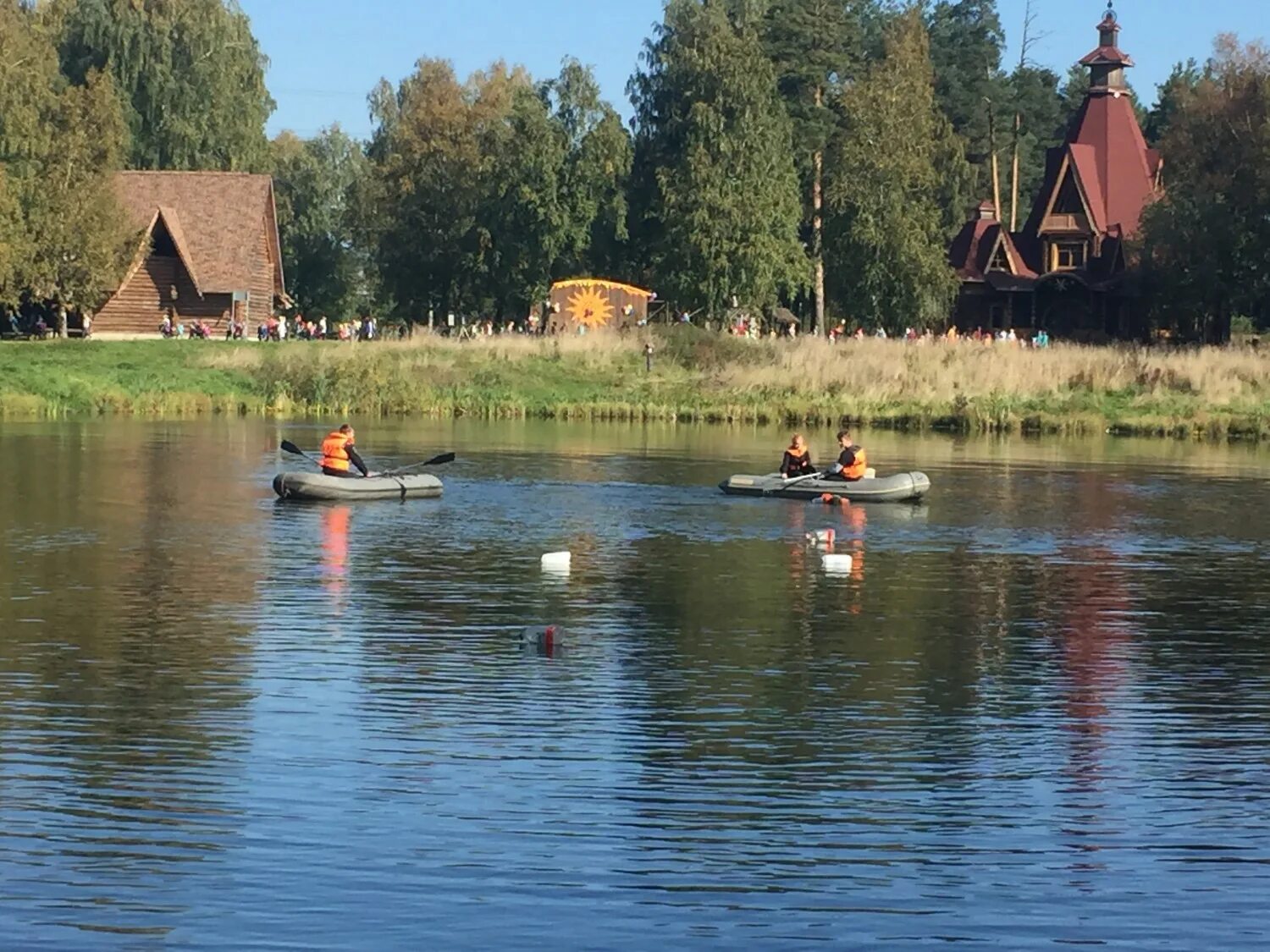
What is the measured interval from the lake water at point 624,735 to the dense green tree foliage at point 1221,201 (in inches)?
1695

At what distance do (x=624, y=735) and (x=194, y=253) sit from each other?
68.9 meters

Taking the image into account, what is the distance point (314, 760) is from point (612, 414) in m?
46.3

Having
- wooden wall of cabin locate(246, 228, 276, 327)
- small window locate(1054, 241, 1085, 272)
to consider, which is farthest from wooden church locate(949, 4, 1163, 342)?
wooden wall of cabin locate(246, 228, 276, 327)

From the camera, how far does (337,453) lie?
123 ft

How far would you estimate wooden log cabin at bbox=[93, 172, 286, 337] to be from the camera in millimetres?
81062

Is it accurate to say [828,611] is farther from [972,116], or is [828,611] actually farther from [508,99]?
[972,116]

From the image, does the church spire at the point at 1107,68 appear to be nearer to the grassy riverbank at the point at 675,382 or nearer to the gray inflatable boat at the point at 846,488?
the grassy riverbank at the point at 675,382

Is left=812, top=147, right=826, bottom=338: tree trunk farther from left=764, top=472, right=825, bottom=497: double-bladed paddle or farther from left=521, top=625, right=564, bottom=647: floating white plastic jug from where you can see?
left=521, top=625, right=564, bottom=647: floating white plastic jug

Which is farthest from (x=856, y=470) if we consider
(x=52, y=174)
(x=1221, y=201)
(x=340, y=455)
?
(x=1221, y=201)

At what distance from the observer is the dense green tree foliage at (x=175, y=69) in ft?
289

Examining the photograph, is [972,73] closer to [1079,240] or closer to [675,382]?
[1079,240]

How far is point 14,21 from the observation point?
74125mm

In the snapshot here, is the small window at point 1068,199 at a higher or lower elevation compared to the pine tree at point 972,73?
lower

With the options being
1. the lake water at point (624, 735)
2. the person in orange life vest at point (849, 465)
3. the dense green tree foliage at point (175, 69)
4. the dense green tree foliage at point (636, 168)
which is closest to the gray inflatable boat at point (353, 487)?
the lake water at point (624, 735)
